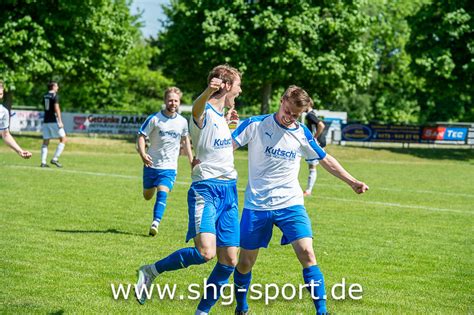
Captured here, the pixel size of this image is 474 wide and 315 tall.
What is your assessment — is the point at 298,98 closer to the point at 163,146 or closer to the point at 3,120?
the point at 163,146

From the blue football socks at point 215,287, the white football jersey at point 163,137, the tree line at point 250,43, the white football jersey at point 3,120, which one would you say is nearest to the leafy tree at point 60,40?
the tree line at point 250,43

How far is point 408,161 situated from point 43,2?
19271 millimetres

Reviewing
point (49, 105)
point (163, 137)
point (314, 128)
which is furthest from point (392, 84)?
point (163, 137)

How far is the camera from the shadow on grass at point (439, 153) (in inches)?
1617

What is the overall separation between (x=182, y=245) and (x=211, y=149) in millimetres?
4050

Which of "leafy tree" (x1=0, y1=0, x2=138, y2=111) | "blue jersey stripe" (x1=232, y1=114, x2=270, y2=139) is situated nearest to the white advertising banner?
"leafy tree" (x1=0, y1=0, x2=138, y2=111)

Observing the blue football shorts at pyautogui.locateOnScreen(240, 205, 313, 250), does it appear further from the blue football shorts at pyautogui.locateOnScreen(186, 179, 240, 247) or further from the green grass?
the green grass

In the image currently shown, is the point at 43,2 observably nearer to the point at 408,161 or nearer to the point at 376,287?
the point at 408,161

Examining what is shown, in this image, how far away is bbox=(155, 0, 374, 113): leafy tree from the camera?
41281mm

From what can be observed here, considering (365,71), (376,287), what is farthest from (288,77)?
(376,287)

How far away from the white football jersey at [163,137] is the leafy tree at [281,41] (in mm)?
28522

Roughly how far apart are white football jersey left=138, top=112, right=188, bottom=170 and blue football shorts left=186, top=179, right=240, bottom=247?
17.5ft

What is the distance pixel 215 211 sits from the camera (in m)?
7.05

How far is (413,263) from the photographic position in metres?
10.2
